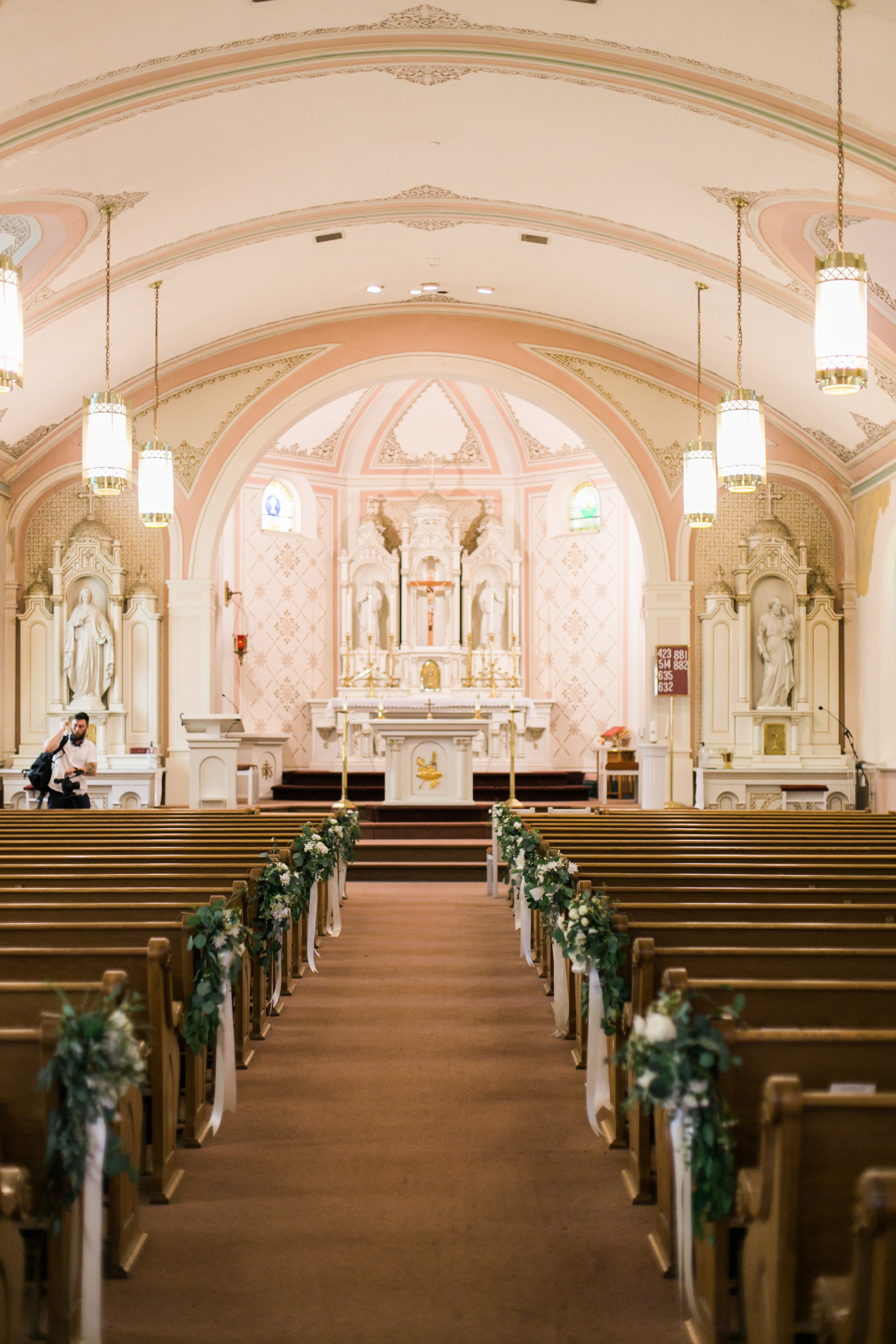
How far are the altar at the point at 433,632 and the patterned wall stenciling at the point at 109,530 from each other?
3552mm

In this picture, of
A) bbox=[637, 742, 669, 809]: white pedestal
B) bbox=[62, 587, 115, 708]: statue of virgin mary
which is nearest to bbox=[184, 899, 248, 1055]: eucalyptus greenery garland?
bbox=[637, 742, 669, 809]: white pedestal

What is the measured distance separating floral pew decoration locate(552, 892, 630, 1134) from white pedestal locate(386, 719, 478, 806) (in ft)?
26.2

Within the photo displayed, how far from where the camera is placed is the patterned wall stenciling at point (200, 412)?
14.0 metres

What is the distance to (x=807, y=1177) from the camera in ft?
7.59

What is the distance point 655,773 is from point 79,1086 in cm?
1171

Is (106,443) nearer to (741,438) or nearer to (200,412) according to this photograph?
(741,438)

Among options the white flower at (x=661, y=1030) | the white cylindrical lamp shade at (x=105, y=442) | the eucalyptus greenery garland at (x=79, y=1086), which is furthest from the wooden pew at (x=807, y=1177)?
the white cylindrical lamp shade at (x=105, y=442)

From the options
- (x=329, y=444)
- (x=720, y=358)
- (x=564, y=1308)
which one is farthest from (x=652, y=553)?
(x=564, y=1308)

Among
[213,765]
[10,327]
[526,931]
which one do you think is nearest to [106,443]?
[10,327]

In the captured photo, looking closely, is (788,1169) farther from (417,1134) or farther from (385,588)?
(385,588)

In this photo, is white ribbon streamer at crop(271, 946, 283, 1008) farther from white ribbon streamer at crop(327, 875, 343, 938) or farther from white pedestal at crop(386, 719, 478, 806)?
white pedestal at crop(386, 719, 478, 806)

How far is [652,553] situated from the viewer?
45.9 feet

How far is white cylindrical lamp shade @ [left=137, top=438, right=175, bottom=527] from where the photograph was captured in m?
10.9

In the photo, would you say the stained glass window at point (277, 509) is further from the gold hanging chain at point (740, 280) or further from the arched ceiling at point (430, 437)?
the gold hanging chain at point (740, 280)
